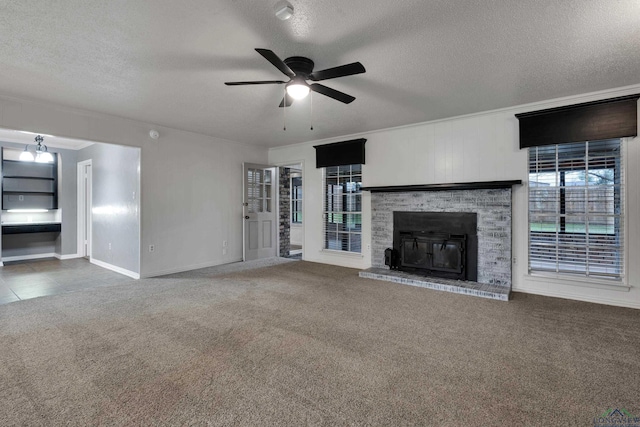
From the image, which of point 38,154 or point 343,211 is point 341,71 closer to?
point 343,211

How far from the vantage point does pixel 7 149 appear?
6.29m

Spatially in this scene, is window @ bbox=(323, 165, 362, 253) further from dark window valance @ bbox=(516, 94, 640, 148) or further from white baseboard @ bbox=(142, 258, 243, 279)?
dark window valance @ bbox=(516, 94, 640, 148)

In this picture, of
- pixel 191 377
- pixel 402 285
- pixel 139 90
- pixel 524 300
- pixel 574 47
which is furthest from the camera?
pixel 402 285

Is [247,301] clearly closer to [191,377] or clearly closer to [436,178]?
[191,377]

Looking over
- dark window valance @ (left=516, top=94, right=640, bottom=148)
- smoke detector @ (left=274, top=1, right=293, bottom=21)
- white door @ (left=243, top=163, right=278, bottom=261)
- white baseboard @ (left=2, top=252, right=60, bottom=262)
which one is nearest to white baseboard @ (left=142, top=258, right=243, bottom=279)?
white door @ (left=243, top=163, right=278, bottom=261)

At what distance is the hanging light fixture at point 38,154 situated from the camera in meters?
6.16

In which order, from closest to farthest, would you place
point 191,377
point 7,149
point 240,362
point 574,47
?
point 191,377 < point 240,362 < point 574,47 < point 7,149

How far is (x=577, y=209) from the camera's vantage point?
12.8 feet

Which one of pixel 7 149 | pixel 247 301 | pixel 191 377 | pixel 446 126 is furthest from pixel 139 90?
pixel 7 149

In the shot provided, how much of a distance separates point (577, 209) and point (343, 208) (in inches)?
138

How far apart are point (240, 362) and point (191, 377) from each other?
13.6 inches

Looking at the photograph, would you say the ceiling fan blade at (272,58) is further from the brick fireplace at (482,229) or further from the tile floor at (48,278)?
the tile floor at (48,278)

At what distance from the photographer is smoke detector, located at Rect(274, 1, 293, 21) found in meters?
2.00

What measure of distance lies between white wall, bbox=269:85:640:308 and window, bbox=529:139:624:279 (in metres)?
0.11
